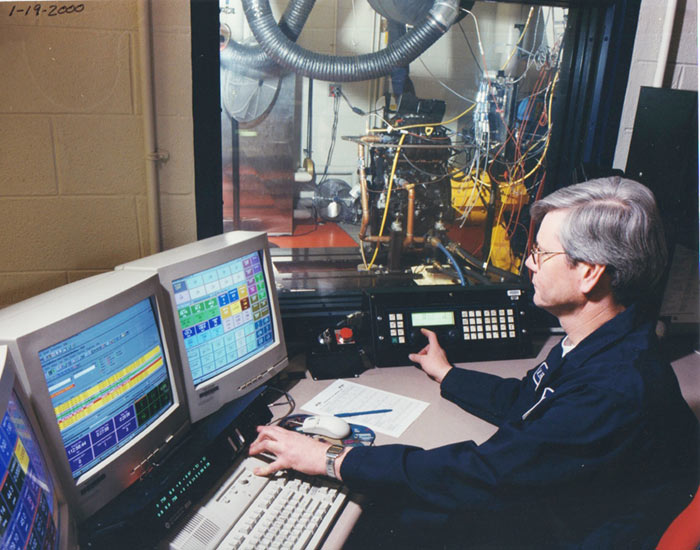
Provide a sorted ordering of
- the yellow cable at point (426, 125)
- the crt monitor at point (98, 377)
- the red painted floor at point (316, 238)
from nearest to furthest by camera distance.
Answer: the crt monitor at point (98, 377) < the yellow cable at point (426, 125) < the red painted floor at point (316, 238)

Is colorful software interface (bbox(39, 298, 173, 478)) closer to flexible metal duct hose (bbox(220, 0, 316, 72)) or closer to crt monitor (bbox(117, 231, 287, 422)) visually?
crt monitor (bbox(117, 231, 287, 422))

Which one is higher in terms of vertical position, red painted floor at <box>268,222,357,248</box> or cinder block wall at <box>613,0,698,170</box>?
cinder block wall at <box>613,0,698,170</box>

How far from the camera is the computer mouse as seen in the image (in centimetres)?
120

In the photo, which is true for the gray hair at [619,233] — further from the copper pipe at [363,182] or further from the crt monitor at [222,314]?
the copper pipe at [363,182]

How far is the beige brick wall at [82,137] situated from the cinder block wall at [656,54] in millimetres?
1492

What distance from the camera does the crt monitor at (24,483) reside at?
1.98 ft

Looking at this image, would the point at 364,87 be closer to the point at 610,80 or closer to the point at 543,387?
the point at 610,80

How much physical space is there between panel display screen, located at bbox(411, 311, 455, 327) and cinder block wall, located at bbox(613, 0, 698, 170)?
3.03ft

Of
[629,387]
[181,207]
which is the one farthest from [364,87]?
[629,387]

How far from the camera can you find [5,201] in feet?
4.52

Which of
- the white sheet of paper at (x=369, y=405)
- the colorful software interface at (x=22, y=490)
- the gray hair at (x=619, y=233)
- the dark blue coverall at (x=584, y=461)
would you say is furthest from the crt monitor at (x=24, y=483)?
the gray hair at (x=619, y=233)

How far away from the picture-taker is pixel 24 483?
2.17 feet

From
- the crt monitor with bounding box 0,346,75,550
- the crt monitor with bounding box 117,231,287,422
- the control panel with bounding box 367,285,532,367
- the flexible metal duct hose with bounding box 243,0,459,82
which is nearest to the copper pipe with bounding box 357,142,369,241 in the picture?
the flexible metal duct hose with bounding box 243,0,459,82

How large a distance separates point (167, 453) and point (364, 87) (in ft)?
7.26
